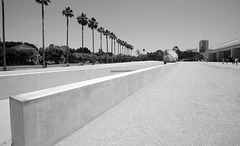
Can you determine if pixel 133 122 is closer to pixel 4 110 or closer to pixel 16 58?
pixel 4 110

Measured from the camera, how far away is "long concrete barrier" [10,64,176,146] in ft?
8.03

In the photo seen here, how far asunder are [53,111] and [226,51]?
93.2 metres

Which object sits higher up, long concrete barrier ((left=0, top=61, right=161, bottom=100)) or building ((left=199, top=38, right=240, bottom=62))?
building ((left=199, top=38, right=240, bottom=62))

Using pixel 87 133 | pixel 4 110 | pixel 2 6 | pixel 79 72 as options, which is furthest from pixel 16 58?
pixel 87 133

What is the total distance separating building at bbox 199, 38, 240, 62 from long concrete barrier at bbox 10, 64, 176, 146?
63.5 m

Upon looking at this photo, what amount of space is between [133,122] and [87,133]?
1.34 metres

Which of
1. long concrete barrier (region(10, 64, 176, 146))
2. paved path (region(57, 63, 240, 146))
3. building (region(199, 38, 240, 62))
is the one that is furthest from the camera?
building (region(199, 38, 240, 62))

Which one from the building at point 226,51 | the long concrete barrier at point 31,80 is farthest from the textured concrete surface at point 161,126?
the building at point 226,51

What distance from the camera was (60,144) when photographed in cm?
300

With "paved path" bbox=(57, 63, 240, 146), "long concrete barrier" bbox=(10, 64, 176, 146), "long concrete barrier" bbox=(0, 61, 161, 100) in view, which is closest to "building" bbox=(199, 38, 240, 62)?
"paved path" bbox=(57, 63, 240, 146)

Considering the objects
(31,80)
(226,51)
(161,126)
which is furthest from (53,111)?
(226,51)

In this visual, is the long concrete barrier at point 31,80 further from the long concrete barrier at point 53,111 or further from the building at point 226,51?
the building at point 226,51

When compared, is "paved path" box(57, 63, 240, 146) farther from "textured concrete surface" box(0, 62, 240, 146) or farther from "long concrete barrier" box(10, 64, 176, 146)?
"long concrete barrier" box(10, 64, 176, 146)

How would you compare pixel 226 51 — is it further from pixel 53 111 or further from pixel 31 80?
pixel 53 111
